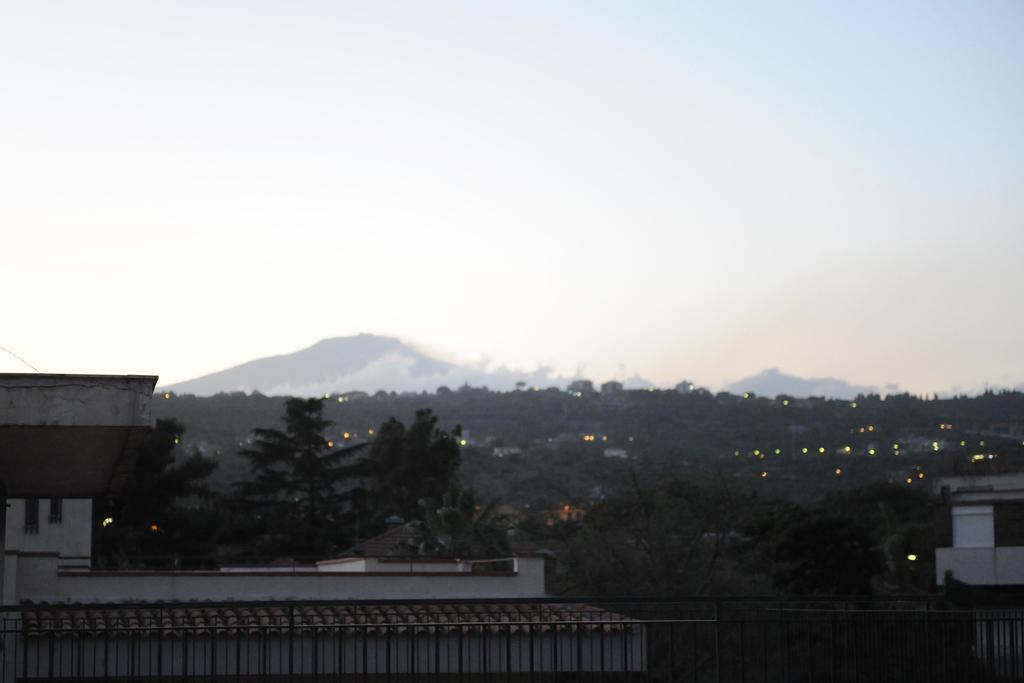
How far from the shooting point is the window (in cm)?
4444

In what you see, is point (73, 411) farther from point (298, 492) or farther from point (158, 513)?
point (298, 492)

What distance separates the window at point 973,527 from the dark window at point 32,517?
29402 mm

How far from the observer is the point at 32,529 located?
3644 cm

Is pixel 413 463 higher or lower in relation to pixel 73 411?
lower


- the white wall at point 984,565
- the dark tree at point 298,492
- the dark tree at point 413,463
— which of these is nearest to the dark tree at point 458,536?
the white wall at point 984,565

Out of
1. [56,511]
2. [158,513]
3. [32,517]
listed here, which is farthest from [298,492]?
[32,517]

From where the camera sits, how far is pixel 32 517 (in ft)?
119

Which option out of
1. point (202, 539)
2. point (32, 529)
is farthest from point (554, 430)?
point (32, 529)

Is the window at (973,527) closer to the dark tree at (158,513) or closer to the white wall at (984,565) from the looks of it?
the white wall at (984,565)

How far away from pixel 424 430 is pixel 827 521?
32505mm

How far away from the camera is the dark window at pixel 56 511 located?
122ft

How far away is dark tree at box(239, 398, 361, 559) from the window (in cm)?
3137

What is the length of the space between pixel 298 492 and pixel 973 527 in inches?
1530

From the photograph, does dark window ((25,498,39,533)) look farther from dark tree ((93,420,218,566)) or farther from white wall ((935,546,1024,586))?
white wall ((935,546,1024,586))
